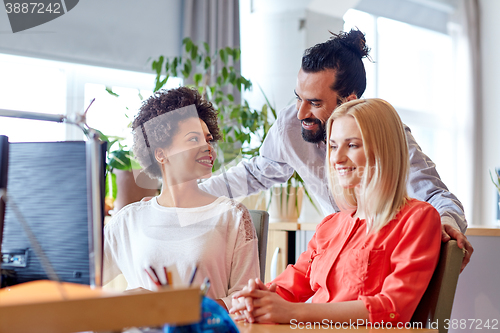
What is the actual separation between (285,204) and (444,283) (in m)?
1.30

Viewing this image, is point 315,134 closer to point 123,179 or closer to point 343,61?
point 343,61

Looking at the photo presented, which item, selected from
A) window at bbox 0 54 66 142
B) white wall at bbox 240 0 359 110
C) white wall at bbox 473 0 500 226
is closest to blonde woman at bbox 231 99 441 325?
window at bbox 0 54 66 142

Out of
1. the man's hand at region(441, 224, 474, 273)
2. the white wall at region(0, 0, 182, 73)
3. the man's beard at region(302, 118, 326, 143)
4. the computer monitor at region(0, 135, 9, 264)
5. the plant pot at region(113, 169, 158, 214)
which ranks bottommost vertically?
the man's hand at region(441, 224, 474, 273)

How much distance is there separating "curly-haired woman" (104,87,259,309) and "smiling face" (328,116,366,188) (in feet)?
0.99

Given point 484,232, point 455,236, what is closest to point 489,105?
point 484,232

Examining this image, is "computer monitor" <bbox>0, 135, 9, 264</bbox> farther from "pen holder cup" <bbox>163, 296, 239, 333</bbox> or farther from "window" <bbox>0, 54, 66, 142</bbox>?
"window" <bbox>0, 54, 66, 142</bbox>

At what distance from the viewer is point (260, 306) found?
0.89 meters

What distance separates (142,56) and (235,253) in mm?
2228

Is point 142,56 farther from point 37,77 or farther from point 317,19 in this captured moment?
point 317,19

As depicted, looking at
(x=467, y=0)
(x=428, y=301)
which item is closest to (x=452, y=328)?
(x=428, y=301)

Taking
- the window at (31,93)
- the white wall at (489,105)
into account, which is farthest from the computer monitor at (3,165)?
the white wall at (489,105)

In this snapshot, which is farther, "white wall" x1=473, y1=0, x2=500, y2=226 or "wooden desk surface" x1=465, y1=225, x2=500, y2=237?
"white wall" x1=473, y1=0, x2=500, y2=226

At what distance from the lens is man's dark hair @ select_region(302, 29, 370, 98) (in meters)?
1.48

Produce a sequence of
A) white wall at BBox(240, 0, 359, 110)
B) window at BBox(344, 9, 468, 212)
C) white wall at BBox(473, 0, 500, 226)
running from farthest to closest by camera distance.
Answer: white wall at BBox(473, 0, 500, 226)
window at BBox(344, 9, 468, 212)
white wall at BBox(240, 0, 359, 110)
